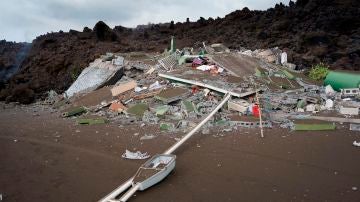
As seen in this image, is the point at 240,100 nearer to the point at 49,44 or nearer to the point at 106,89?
the point at 106,89

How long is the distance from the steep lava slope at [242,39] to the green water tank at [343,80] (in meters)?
4.24

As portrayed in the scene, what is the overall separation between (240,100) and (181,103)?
168 centimetres

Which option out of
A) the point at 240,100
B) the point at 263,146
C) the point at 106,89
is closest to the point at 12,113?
the point at 106,89

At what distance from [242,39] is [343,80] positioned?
1222cm

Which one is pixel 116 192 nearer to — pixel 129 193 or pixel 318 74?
pixel 129 193

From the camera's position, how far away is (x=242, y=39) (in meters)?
24.0

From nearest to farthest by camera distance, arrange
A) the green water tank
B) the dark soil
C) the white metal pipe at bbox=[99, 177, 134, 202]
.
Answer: the white metal pipe at bbox=[99, 177, 134, 202]
the dark soil
the green water tank

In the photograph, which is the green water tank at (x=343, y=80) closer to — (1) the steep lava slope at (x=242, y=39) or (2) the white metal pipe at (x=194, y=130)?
(2) the white metal pipe at (x=194, y=130)

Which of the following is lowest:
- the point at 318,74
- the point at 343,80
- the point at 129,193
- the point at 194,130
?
the point at 129,193

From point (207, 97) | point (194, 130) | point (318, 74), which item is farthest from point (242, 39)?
point (194, 130)

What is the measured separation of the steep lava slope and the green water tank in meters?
4.24

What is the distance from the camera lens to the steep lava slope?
17953mm

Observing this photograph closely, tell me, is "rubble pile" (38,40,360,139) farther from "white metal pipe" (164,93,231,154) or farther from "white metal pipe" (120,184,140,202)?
"white metal pipe" (120,184,140,202)

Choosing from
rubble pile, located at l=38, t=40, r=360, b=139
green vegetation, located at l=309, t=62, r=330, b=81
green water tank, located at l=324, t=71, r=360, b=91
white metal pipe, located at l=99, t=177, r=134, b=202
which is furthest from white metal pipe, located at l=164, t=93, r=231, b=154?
green vegetation, located at l=309, t=62, r=330, b=81
